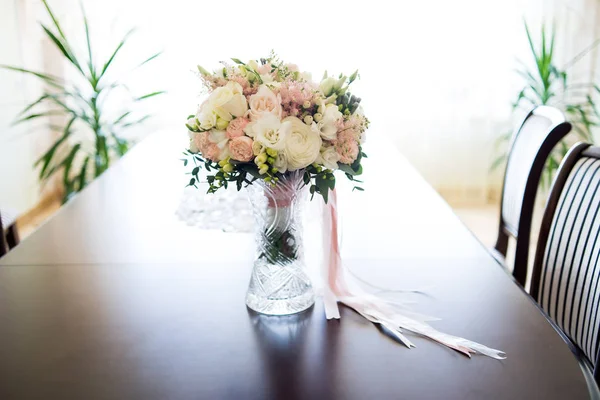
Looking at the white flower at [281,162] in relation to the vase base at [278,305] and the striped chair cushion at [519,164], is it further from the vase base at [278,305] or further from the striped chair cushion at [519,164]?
the striped chair cushion at [519,164]

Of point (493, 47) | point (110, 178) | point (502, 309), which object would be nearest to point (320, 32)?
point (493, 47)

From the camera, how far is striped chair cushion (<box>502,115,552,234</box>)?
1966 millimetres

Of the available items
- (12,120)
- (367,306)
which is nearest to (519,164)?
(367,306)

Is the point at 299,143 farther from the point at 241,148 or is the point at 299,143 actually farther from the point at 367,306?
→ the point at 367,306

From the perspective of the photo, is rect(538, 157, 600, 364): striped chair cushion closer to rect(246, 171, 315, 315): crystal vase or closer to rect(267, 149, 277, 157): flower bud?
rect(246, 171, 315, 315): crystal vase

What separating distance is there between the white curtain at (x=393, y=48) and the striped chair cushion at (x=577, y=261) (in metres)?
2.53

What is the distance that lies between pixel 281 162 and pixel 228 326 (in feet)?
0.96

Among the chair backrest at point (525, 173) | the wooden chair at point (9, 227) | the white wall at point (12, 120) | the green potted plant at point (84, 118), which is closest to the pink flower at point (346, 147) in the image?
the chair backrest at point (525, 173)

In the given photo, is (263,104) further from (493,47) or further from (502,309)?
(493,47)

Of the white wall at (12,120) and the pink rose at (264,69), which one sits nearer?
the pink rose at (264,69)

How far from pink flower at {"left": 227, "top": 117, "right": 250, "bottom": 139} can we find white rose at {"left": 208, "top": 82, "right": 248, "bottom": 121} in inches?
0.6

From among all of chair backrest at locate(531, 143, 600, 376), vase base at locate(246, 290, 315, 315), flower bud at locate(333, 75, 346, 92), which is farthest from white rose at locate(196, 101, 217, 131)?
chair backrest at locate(531, 143, 600, 376)

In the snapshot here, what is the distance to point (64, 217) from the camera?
172cm

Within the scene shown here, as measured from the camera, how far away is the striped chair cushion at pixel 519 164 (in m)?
1.97
